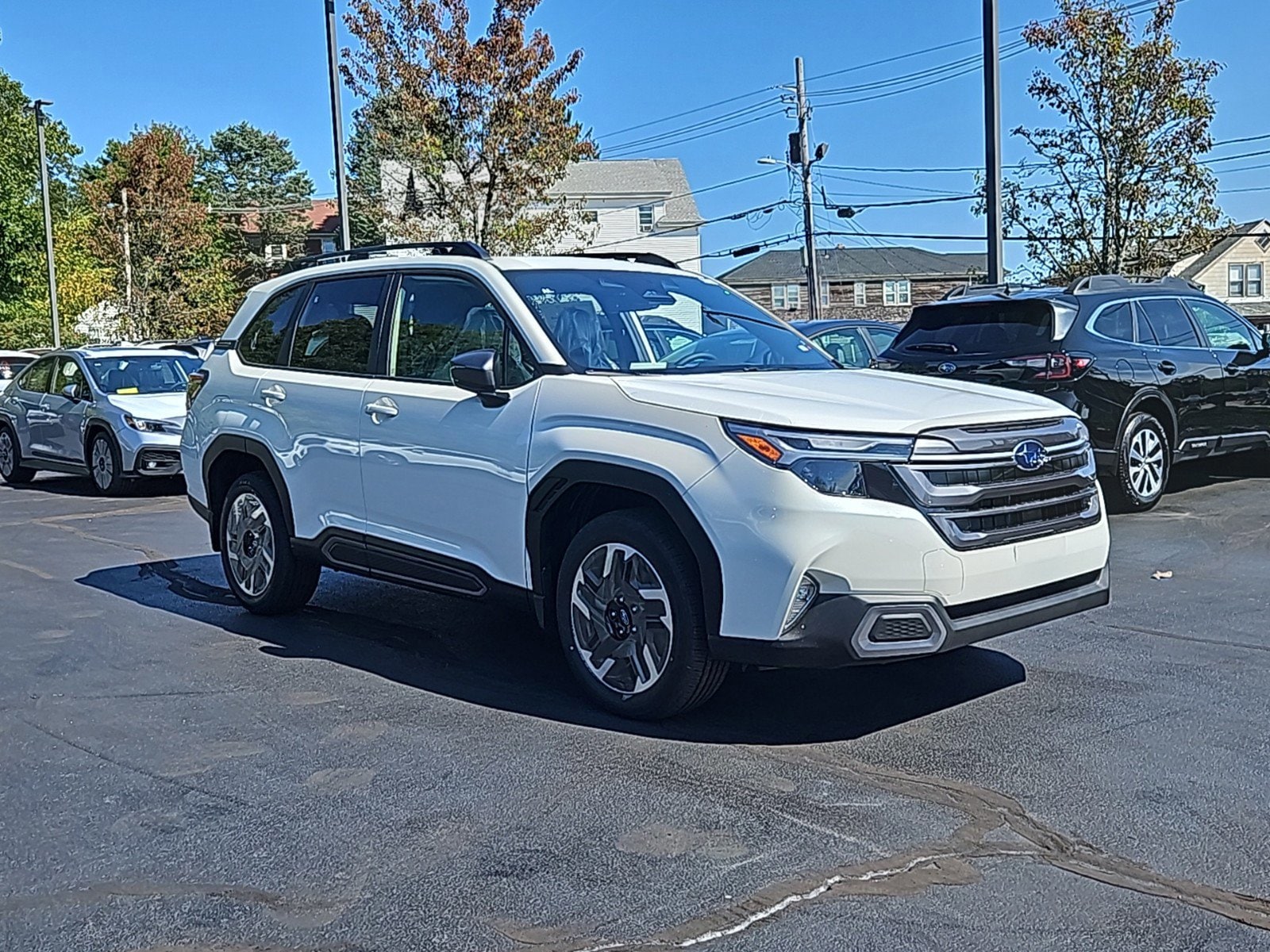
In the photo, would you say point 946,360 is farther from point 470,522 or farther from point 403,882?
point 403,882

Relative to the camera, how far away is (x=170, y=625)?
23.4 feet

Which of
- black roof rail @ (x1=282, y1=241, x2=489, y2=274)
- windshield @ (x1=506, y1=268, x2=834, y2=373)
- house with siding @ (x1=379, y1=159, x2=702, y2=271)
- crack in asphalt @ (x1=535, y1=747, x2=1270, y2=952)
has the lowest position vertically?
crack in asphalt @ (x1=535, y1=747, x2=1270, y2=952)

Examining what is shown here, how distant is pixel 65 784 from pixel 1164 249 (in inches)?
753

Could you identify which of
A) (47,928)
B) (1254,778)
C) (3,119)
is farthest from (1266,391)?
(3,119)

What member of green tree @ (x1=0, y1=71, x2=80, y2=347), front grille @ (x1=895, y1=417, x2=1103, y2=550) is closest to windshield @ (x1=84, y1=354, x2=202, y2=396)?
front grille @ (x1=895, y1=417, x2=1103, y2=550)

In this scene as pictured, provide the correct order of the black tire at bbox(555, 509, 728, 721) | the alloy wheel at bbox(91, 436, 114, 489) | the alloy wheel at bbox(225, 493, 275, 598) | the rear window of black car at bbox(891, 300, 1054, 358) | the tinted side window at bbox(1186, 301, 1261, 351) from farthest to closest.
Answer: the alloy wheel at bbox(91, 436, 114, 489)
the tinted side window at bbox(1186, 301, 1261, 351)
the rear window of black car at bbox(891, 300, 1054, 358)
the alloy wheel at bbox(225, 493, 275, 598)
the black tire at bbox(555, 509, 728, 721)

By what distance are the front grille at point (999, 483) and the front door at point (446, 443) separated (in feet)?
5.41

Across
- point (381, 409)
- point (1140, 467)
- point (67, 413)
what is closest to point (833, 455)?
point (381, 409)

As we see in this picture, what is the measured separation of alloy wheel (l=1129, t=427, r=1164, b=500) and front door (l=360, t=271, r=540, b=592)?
607cm

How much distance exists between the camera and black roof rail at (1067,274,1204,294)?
10227 mm

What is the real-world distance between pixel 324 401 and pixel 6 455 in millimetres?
11478

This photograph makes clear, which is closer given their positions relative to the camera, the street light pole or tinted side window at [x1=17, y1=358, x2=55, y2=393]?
tinted side window at [x1=17, y1=358, x2=55, y2=393]

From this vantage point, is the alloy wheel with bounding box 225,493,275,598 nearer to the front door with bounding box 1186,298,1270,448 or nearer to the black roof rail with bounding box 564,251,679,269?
the black roof rail with bounding box 564,251,679,269

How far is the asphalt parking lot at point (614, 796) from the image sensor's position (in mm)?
3406
